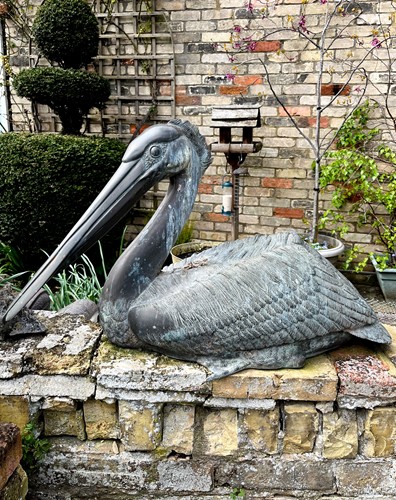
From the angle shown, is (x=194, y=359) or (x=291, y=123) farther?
(x=291, y=123)

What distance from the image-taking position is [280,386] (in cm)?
165

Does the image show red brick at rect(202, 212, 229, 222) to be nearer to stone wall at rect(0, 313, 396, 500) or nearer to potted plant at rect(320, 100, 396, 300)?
potted plant at rect(320, 100, 396, 300)

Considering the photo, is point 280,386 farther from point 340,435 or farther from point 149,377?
point 149,377

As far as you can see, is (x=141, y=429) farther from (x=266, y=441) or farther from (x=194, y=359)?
(x=266, y=441)

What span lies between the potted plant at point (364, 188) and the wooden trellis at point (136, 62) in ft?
6.09

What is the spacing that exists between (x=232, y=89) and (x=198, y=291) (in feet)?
12.3

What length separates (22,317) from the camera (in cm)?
190

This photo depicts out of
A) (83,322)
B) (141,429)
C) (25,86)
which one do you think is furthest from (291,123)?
(141,429)

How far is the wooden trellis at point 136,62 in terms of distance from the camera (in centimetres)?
502

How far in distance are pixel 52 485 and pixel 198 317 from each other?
864 mm

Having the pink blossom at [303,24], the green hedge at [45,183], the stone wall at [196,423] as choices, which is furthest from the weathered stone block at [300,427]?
the pink blossom at [303,24]

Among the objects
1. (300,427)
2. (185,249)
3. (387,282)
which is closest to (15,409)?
(300,427)

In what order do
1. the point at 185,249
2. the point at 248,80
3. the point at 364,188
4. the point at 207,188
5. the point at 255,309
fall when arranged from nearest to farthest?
the point at 255,309
the point at 185,249
the point at 364,188
the point at 248,80
the point at 207,188

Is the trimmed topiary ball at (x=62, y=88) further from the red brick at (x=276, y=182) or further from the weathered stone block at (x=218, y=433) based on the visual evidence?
the weathered stone block at (x=218, y=433)
